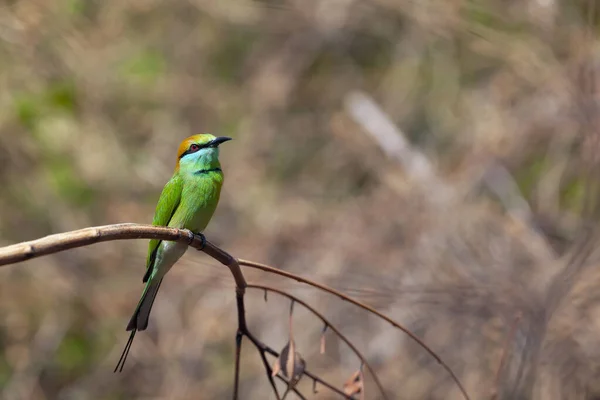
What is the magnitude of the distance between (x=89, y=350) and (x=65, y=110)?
150 cm

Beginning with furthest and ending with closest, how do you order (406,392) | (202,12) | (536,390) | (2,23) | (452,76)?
(202,12)
(452,76)
(2,23)
(406,392)
(536,390)

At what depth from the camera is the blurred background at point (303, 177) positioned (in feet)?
13.1

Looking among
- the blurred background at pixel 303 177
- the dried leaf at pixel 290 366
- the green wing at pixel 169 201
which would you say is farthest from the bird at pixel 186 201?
the blurred background at pixel 303 177

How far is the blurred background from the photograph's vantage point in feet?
13.1

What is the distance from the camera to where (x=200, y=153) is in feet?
9.24

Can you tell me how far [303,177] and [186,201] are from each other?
3.13 m

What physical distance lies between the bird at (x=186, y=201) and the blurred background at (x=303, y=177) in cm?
103

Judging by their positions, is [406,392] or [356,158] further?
[356,158]

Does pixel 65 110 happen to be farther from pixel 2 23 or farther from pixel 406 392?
pixel 406 392

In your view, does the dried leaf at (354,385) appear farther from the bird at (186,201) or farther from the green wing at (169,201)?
the green wing at (169,201)

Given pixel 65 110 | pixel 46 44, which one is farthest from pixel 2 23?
pixel 65 110

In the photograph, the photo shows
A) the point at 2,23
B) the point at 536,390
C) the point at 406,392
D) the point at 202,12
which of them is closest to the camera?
the point at 536,390

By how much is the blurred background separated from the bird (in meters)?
1.03

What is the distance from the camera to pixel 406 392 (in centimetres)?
396
